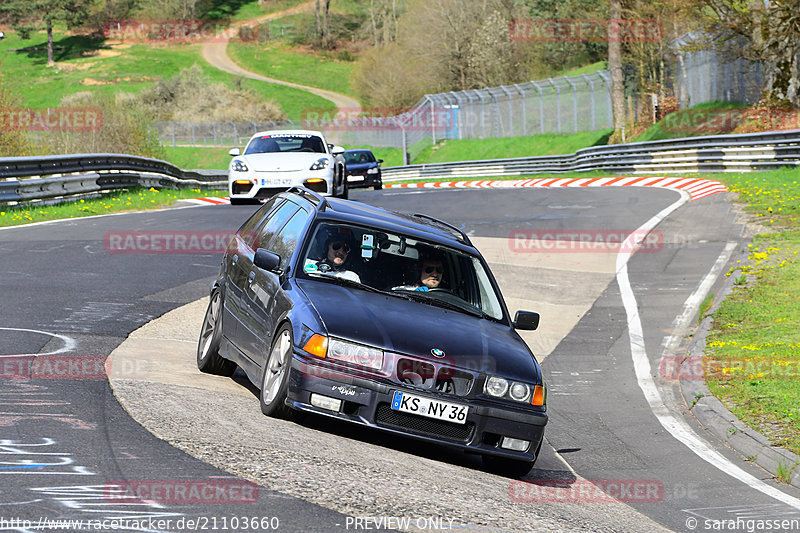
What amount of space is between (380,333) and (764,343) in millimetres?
5878

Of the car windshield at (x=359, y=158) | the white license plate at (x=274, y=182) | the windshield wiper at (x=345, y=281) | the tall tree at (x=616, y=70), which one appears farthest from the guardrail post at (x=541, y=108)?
the windshield wiper at (x=345, y=281)

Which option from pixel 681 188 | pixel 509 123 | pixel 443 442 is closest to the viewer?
pixel 443 442

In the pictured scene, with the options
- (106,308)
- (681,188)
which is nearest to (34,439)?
(106,308)

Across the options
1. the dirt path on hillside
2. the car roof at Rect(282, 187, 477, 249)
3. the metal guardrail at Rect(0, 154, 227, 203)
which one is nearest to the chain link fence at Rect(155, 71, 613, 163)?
the dirt path on hillside

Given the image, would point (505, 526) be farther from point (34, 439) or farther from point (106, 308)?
point (106, 308)

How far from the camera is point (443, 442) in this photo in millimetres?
6738

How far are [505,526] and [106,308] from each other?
276 inches

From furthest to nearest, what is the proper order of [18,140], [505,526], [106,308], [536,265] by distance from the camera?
[18,140] < [536,265] < [106,308] < [505,526]

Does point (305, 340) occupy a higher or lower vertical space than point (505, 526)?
higher

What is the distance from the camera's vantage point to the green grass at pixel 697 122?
142 ft

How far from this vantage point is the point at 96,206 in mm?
24094

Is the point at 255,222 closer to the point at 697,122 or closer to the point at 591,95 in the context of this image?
the point at 697,122

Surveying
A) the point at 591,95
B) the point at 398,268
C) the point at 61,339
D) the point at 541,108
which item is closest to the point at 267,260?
the point at 398,268

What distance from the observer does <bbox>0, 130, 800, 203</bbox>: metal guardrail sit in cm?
2231
